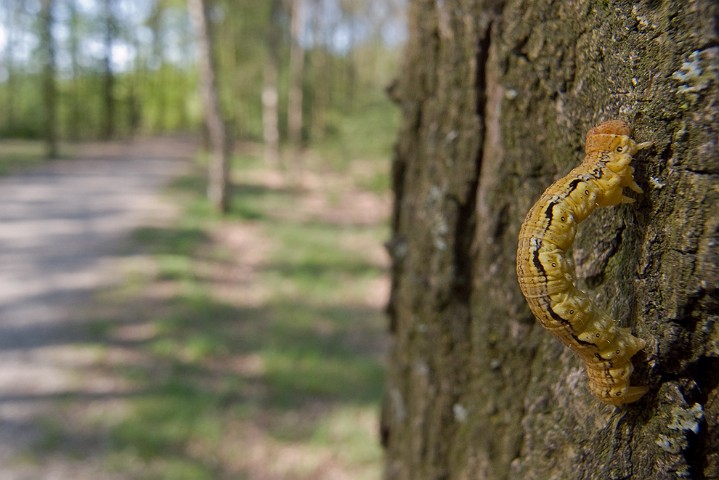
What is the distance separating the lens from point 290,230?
13078 mm

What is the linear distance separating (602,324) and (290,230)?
1215 cm

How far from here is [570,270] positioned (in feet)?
3.86

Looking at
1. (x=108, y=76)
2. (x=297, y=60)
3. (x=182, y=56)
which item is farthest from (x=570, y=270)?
(x=182, y=56)

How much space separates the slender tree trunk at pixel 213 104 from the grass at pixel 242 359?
5.83 feet

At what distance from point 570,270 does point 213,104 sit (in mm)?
13184

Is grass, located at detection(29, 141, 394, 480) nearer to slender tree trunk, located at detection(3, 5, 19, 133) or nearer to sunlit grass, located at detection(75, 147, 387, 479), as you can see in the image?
sunlit grass, located at detection(75, 147, 387, 479)

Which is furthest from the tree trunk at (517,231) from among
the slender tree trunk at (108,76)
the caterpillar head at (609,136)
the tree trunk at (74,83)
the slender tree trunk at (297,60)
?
the slender tree trunk at (108,76)

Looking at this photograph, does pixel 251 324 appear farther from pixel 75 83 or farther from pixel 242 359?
pixel 75 83

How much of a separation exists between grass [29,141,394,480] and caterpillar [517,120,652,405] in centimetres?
420

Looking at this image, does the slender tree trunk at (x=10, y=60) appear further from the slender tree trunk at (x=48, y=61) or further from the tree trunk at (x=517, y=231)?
the tree trunk at (x=517, y=231)

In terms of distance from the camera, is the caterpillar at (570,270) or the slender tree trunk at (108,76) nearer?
the caterpillar at (570,270)

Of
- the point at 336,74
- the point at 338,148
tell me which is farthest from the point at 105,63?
the point at 338,148

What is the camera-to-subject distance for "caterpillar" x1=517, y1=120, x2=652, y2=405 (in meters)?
1.10

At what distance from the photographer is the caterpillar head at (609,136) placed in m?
1.10
